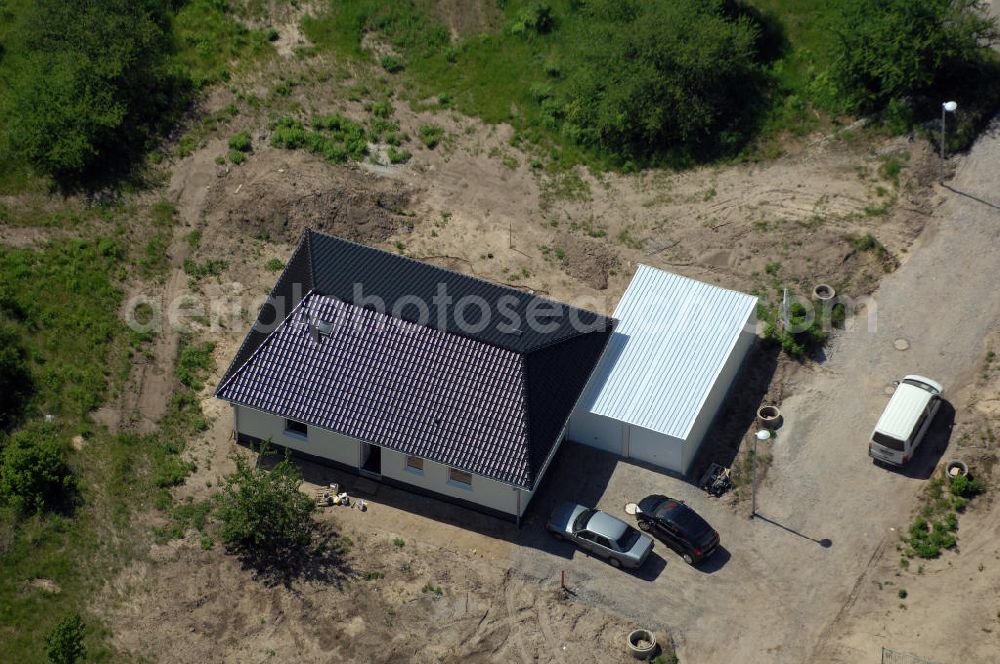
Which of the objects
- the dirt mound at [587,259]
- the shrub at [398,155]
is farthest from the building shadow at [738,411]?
the shrub at [398,155]

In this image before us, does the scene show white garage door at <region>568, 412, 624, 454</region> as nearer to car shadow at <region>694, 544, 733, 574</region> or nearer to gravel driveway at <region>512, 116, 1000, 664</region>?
gravel driveway at <region>512, 116, 1000, 664</region>

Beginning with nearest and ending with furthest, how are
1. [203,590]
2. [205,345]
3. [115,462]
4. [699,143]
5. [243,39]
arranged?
1. [203,590]
2. [115,462]
3. [205,345]
4. [699,143]
5. [243,39]

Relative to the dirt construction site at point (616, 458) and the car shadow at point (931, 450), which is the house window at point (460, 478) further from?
the car shadow at point (931, 450)

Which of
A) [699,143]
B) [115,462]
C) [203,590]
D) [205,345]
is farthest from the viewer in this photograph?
[699,143]

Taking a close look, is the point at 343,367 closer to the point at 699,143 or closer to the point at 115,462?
the point at 115,462

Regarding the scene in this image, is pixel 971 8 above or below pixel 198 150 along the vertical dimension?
above

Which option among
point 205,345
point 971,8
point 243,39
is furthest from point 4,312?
point 971,8

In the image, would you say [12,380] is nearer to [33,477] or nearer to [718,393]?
[33,477]
